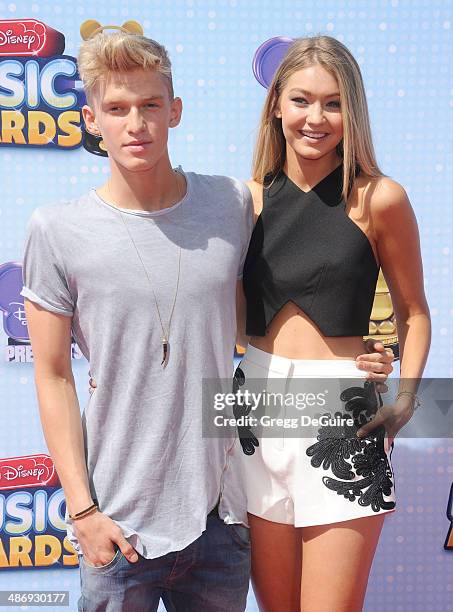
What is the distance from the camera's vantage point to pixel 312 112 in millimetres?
1717

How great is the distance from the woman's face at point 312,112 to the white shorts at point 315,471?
50cm

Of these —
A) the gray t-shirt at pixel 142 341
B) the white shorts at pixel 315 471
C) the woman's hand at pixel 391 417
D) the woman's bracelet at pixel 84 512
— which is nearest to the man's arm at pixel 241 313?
the white shorts at pixel 315 471

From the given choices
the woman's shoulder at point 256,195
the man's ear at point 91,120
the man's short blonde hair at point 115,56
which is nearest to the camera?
the man's short blonde hair at point 115,56

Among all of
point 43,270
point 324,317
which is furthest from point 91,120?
point 324,317

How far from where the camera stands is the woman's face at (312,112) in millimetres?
1716

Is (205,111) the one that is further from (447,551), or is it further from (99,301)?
(447,551)

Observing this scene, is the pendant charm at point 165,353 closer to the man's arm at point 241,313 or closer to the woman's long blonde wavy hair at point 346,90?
the man's arm at point 241,313

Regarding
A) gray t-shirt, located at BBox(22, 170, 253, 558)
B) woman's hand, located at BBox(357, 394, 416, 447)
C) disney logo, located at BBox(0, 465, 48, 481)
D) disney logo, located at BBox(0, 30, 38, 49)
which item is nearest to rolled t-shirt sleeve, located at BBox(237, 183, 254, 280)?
gray t-shirt, located at BBox(22, 170, 253, 558)

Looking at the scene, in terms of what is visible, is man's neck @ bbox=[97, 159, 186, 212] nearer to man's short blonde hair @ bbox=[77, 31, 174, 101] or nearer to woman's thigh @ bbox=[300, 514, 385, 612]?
man's short blonde hair @ bbox=[77, 31, 174, 101]

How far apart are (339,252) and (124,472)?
27.0 inches

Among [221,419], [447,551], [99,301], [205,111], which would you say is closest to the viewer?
[99,301]

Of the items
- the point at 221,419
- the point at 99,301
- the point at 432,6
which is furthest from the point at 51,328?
the point at 432,6

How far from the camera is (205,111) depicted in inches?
103

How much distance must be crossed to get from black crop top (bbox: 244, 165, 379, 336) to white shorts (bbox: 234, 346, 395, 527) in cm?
11
